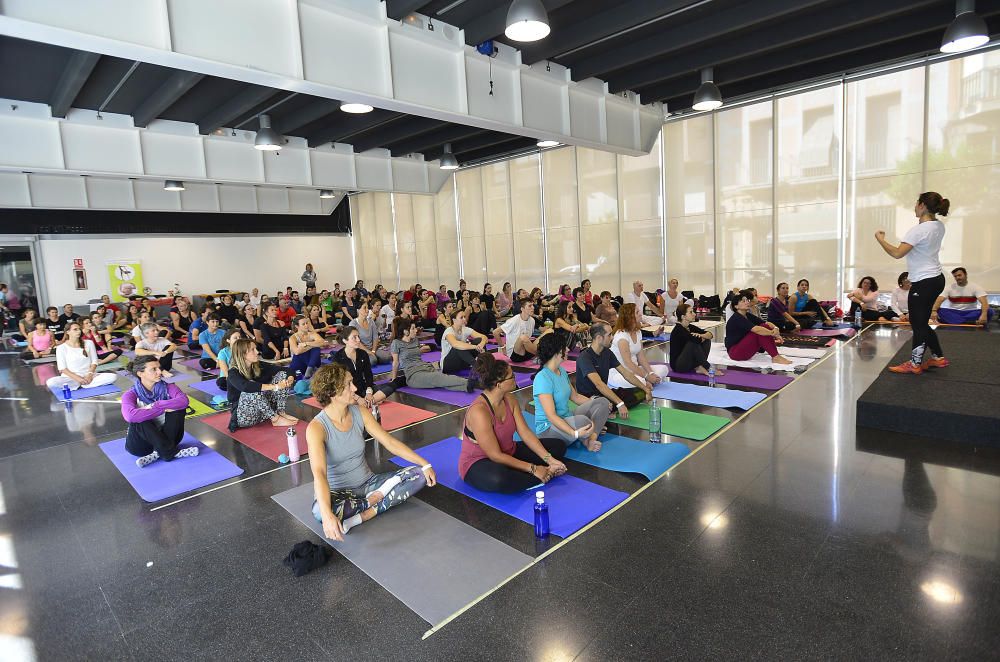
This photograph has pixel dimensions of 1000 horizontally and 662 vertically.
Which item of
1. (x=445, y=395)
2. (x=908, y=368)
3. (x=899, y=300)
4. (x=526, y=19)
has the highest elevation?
(x=526, y=19)

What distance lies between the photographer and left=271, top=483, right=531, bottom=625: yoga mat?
9.05ft

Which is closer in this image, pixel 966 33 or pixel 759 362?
pixel 966 33

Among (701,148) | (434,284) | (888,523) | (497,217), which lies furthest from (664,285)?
(888,523)

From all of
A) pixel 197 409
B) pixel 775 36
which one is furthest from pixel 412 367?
pixel 775 36

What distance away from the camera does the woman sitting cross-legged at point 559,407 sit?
4.31m

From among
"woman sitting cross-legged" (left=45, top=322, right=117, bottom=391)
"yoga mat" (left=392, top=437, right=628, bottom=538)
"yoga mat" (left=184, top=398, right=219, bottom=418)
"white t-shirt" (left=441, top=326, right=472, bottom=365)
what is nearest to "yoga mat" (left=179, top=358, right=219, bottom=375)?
"woman sitting cross-legged" (left=45, top=322, right=117, bottom=391)

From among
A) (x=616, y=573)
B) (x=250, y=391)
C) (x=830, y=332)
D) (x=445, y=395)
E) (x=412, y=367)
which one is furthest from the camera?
(x=830, y=332)

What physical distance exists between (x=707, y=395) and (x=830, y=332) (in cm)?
493

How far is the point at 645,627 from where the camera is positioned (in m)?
2.45

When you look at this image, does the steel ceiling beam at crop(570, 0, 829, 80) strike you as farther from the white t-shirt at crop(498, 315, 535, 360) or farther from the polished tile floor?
the polished tile floor

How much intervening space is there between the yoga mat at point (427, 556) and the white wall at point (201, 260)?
676 inches

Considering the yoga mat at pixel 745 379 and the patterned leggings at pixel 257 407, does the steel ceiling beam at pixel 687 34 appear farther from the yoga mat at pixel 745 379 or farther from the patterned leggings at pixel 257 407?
the patterned leggings at pixel 257 407

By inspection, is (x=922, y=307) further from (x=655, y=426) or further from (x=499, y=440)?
(x=499, y=440)

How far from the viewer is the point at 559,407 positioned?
4.55m
